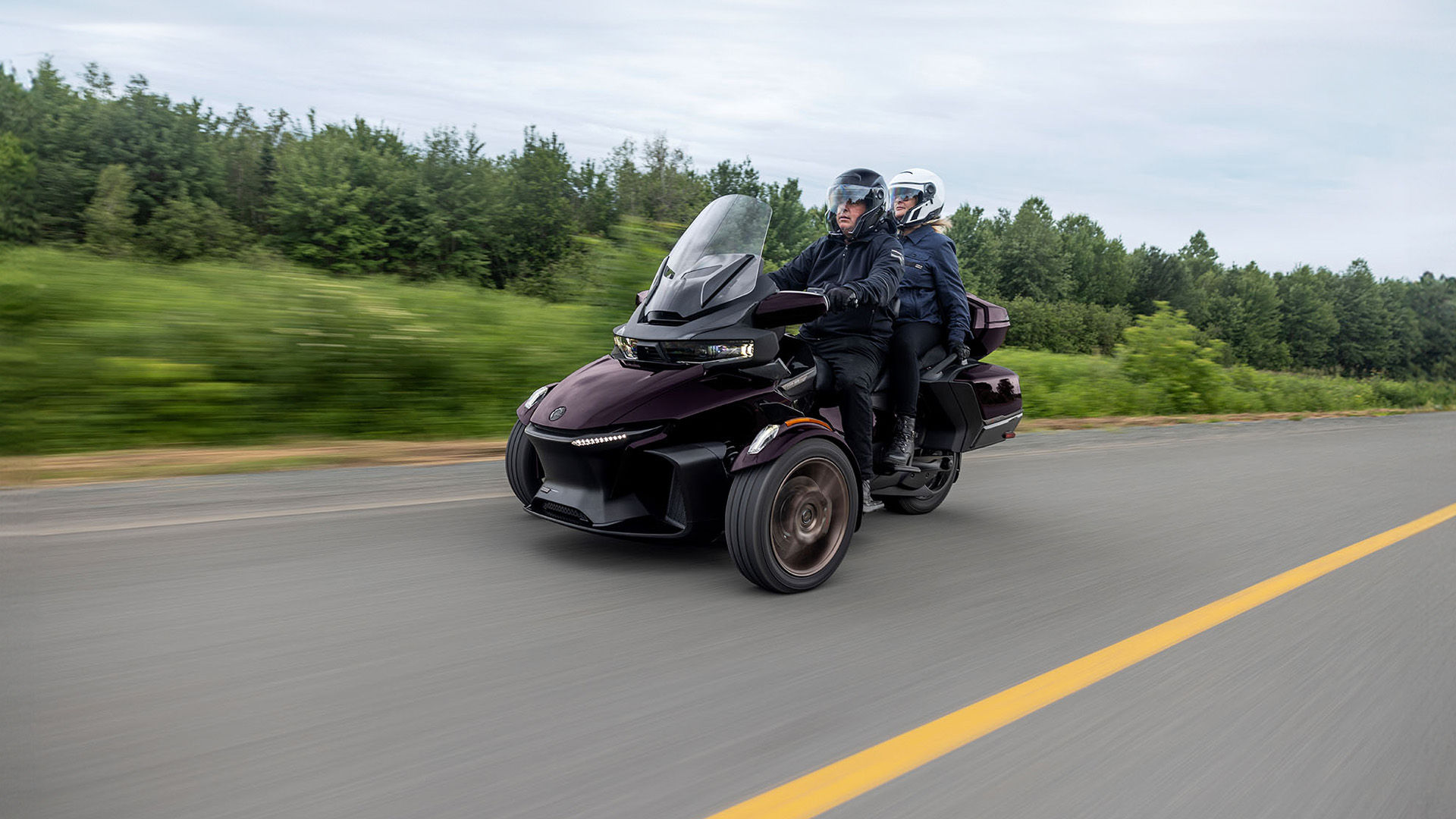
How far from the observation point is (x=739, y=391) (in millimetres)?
4430

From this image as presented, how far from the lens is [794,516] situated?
4.27 m

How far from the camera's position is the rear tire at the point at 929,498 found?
20.6 ft

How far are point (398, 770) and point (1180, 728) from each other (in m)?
2.29

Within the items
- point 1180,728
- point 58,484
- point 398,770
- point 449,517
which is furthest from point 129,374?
point 1180,728

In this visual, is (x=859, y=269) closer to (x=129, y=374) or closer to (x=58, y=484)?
(x=58, y=484)

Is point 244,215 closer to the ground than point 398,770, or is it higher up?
higher up

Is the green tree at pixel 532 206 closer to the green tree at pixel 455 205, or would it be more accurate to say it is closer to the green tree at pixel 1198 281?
the green tree at pixel 455 205

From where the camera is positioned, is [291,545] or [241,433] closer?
[291,545]

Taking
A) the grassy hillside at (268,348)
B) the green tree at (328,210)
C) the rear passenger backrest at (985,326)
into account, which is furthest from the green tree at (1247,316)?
the rear passenger backrest at (985,326)

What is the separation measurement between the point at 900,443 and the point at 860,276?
0.95m

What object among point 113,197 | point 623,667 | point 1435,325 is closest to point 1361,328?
point 1435,325

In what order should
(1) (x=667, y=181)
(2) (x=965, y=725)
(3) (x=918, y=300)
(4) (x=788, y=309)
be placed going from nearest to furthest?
(2) (x=965, y=725), (4) (x=788, y=309), (3) (x=918, y=300), (1) (x=667, y=181)

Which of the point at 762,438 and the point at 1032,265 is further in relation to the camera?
the point at 1032,265

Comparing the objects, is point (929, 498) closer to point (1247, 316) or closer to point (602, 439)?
point (602, 439)
